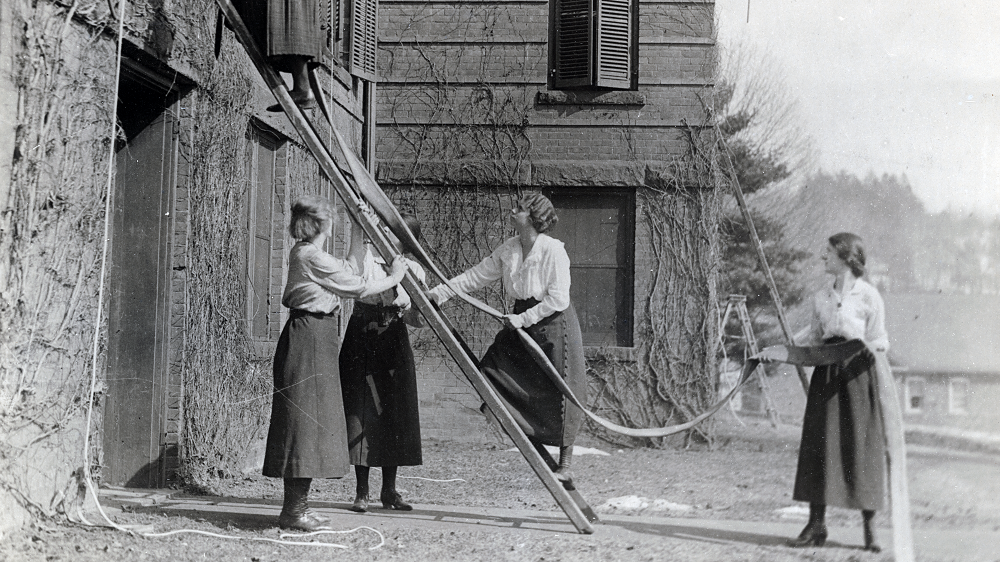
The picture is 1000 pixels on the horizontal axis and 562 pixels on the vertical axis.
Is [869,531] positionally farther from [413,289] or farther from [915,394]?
[413,289]

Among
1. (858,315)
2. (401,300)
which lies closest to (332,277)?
(401,300)

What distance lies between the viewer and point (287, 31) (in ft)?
14.0

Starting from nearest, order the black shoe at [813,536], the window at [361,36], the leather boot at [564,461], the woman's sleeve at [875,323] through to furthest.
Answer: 1. the woman's sleeve at [875,323]
2. the black shoe at [813,536]
3. the leather boot at [564,461]
4. the window at [361,36]

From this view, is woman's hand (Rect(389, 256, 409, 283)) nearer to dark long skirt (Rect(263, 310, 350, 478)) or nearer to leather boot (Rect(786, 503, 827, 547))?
dark long skirt (Rect(263, 310, 350, 478))

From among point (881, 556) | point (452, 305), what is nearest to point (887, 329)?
point (881, 556)

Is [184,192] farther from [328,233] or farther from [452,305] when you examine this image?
[452,305]

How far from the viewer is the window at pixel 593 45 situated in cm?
647

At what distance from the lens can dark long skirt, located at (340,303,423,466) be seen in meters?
4.71

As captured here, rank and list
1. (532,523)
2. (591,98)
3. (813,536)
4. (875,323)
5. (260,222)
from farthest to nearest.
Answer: (591,98) → (260,222) → (532,523) → (813,536) → (875,323)

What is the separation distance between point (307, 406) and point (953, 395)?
3.07 meters

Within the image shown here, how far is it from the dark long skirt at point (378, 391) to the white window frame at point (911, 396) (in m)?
2.46

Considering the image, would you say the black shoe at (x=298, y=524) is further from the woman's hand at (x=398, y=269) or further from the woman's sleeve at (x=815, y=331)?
the woman's sleeve at (x=815, y=331)

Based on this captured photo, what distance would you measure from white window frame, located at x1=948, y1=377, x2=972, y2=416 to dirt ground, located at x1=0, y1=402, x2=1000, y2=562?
0.70 ft

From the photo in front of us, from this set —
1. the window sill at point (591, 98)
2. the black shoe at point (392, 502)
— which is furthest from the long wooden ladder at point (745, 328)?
the black shoe at point (392, 502)
